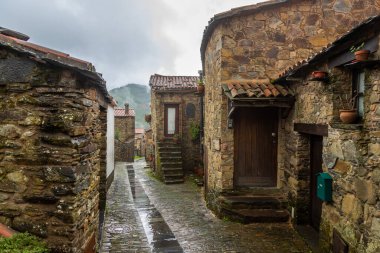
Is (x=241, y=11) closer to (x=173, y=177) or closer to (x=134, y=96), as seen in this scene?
(x=173, y=177)

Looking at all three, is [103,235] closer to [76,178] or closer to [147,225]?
[147,225]

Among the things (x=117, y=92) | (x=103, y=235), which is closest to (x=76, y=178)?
(x=103, y=235)

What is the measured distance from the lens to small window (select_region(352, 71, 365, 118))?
4418mm

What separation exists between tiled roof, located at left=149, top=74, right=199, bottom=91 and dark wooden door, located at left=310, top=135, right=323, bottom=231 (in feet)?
29.7

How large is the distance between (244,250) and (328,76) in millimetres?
3364

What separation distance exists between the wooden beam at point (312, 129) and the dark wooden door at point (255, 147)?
3.56 feet

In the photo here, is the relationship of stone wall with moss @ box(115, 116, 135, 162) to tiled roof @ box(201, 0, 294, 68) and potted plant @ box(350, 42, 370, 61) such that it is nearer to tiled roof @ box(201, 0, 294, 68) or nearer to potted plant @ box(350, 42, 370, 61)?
tiled roof @ box(201, 0, 294, 68)

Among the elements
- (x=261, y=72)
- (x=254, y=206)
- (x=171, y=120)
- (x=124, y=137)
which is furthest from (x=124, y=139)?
(x=254, y=206)

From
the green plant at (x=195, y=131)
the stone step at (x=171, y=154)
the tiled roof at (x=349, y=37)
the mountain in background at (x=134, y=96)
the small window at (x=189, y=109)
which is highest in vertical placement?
the mountain in background at (x=134, y=96)

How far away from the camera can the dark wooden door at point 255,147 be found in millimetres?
7812

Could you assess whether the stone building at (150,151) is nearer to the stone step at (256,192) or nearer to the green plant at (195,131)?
the green plant at (195,131)

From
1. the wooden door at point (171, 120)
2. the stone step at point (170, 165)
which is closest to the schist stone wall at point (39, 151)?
the stone step at point (170, 165)

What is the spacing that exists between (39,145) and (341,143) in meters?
4.14

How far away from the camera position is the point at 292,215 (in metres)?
7.05
